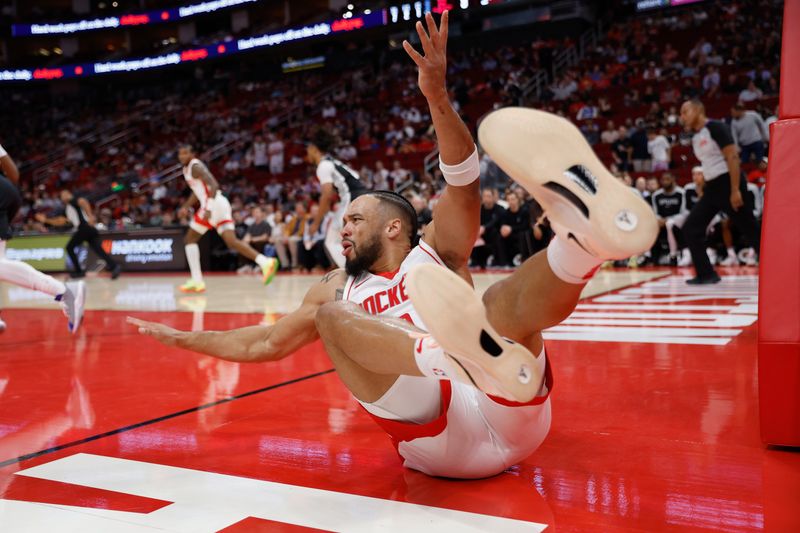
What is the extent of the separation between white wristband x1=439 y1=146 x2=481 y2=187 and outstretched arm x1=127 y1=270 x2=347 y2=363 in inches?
18.6

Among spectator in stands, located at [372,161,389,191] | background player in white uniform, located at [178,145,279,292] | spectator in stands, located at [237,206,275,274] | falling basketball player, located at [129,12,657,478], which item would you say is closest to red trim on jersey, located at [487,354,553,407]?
falling basketball player, located at [129,12,657,478]

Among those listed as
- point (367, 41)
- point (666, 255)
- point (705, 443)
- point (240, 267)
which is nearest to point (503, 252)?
point (666, 255)

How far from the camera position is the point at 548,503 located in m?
1.57

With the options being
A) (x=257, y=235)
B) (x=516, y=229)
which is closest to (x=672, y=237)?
(x=516, y=229)

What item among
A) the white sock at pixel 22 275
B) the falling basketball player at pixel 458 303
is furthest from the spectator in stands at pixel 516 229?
the falling basketball player at pixel 458 303

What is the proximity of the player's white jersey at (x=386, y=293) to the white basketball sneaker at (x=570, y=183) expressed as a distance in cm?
57

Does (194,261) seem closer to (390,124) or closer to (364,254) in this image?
(364,254)

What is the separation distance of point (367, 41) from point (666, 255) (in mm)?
17298

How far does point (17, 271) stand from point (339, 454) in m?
3.41

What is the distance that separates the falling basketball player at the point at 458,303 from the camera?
4.13ft

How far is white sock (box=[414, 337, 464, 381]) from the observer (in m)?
1.34

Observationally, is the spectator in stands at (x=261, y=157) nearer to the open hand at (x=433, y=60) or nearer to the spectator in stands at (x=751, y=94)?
the spectator in stands at (x=751, y=94)

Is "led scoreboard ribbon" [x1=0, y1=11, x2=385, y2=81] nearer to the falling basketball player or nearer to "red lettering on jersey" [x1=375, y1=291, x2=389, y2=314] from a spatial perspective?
the falling basketball player

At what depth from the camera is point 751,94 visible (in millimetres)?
13391
